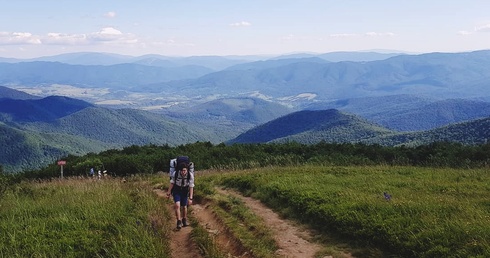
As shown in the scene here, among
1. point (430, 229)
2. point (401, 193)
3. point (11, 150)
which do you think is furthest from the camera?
point (11, 150)

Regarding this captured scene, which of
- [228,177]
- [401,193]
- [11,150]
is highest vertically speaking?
[401,193]

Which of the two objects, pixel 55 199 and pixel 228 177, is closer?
pixel 55 199

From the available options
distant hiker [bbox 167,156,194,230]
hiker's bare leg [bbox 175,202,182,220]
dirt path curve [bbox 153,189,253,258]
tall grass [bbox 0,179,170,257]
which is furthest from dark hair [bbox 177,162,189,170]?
dirt path curve [bbox 153,189,253,258]

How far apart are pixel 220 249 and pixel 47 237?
11.6 feet

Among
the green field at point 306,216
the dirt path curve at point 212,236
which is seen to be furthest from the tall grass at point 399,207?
the dirt path curve at point 212,236

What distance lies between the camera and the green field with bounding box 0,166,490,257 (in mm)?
7410

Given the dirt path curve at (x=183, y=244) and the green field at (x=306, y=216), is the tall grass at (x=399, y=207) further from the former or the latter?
the dirt path curve at (x=183, y=244)

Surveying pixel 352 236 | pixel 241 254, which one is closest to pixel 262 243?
pixel 241 254

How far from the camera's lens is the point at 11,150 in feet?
428

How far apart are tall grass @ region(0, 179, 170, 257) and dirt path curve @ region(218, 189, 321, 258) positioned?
8.03ft

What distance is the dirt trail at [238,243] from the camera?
834cm

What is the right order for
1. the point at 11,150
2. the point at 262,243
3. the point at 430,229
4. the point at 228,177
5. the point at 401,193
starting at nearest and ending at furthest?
the point at 430,229, the point at 262,243, the point at 401,193, the point at 228,177, the point at 11,150

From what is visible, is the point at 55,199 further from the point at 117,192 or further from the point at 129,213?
the point at 129,213

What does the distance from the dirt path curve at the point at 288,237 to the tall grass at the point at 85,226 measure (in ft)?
8.03
